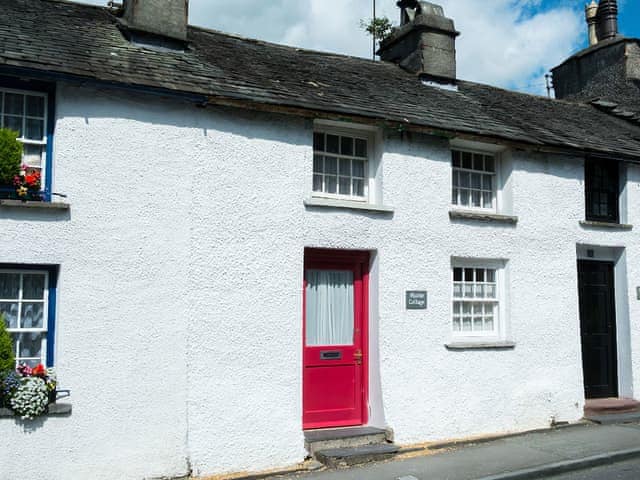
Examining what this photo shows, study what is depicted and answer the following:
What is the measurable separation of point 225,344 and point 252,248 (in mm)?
1314

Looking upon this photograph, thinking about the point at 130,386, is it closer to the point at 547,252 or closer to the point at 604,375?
the point at 547,252

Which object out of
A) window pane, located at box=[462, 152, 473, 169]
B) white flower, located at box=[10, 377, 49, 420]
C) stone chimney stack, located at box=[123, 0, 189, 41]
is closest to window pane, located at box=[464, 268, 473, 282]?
window pane, located at box=[462, 152, 473, 169]

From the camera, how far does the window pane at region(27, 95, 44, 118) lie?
26.4ft

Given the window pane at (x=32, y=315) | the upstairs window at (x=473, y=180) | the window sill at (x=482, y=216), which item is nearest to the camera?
the window pane at (x=32, y=315)

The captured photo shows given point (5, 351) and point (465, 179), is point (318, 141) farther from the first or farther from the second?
point (5, 351)

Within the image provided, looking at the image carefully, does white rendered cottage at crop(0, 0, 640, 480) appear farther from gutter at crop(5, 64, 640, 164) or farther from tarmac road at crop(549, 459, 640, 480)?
tarmac road at crop(549, 459, 640, 480)

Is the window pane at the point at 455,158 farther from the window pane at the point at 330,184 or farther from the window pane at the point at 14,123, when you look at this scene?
A: the window pane at the point at 14,123

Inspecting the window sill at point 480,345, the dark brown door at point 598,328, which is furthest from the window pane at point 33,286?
the dark brown door at point 598,328

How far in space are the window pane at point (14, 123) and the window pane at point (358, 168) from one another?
4.73 metres

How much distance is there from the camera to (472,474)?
8258 millimetres

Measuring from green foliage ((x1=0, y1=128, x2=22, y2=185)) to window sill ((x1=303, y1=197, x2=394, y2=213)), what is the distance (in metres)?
3.71

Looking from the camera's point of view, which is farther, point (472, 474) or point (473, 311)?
point (473, 311)

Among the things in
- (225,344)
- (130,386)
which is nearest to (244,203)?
(225,344)

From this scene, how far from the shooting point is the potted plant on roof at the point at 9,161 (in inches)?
293
